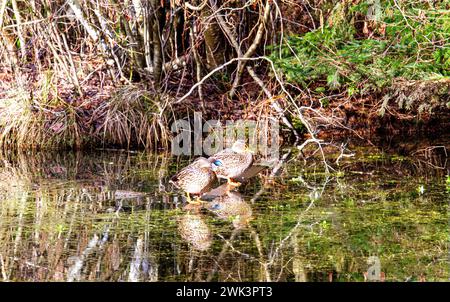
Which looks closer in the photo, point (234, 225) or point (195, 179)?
point (234, 225)

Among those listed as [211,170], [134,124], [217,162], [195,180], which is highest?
[134,124]

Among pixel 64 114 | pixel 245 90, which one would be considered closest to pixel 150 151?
pixel 64 114

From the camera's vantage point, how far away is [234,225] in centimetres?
738

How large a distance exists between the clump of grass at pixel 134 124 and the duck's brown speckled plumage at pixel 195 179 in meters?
3.41

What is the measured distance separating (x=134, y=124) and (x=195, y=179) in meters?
3.83

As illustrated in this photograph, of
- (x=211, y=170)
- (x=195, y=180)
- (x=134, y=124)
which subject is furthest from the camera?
(x=134, y=124)

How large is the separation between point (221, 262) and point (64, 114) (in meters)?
6.54

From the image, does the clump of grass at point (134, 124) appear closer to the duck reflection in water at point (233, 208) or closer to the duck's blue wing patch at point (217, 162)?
the duck's blue wing patch at point (217, 162)

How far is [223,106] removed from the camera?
42.7 feet

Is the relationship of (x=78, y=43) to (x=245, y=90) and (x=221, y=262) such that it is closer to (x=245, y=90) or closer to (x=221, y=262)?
(x=245, y=90)

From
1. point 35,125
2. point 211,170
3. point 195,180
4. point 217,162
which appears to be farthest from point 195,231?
point 35,125

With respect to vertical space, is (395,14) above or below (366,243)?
above

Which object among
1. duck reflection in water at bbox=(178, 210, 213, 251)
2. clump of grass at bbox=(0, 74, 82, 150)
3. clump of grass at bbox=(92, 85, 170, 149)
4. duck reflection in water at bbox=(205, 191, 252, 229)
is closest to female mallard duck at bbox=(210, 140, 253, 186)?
duck reflection in water at bbox=(205, 191, 252, 229)

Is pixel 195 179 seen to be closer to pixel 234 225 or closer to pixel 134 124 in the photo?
pixel 234 225
